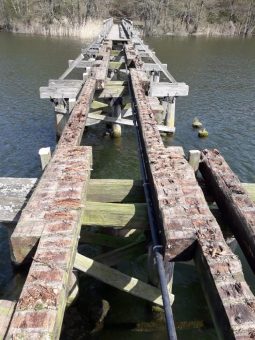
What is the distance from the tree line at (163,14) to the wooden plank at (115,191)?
4587 centimetres

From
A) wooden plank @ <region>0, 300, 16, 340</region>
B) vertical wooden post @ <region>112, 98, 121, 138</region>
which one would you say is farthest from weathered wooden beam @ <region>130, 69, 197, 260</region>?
vertical wooden post @ <region>112, 98, 121, 138</region>

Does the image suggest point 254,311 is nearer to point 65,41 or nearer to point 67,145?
point 67,145

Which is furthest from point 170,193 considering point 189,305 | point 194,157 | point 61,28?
point 61,28

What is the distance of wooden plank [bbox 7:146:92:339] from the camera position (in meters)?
2.25

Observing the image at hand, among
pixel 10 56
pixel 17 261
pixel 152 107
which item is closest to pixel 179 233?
pixel 17 261

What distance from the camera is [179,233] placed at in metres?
3.08

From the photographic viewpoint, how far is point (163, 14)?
52.3 metres

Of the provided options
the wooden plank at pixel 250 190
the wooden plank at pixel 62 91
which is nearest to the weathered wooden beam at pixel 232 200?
the wooden plank at pixel 250 190

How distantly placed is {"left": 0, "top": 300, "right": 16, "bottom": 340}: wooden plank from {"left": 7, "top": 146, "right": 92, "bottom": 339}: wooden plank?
0.71 feet

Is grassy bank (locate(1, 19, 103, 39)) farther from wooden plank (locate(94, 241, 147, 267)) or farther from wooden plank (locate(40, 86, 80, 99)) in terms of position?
wooden plank (locate(94, 241, 147, 267))

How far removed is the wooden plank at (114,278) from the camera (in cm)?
466

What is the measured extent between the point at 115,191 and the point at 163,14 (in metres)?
53.7

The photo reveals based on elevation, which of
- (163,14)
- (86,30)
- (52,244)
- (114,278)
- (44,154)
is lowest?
(114,278)

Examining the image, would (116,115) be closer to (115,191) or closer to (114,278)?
(115,191)
